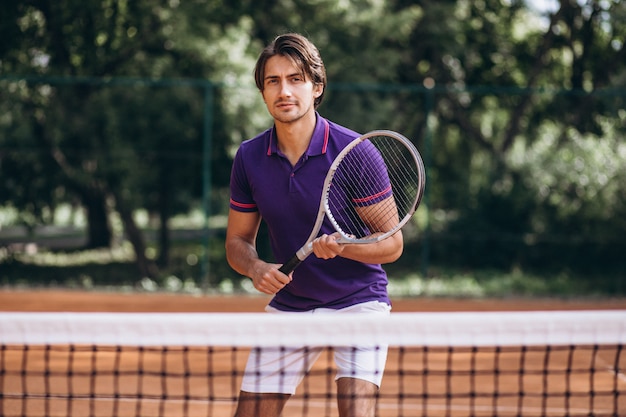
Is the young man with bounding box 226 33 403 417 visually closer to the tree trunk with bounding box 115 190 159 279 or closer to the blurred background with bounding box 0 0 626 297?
the blurred background with bounding box 0 0 626 297

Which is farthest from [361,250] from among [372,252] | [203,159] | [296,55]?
[203,159]

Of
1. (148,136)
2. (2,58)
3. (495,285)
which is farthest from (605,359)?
(2,58)

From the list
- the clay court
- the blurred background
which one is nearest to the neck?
the clay court

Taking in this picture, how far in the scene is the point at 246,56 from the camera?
1016 centimetres

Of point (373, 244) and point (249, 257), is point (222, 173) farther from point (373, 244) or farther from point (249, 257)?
point (373, 244)

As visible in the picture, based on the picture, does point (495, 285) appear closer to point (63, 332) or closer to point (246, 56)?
point (246, 56)

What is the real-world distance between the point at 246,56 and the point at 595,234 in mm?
4552

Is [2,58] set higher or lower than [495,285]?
higher

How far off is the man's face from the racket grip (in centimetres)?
43

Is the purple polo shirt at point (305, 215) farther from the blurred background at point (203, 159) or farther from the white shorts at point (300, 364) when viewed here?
the blurred background at point (203, 159)

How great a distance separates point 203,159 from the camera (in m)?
8.99

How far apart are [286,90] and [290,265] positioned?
538 millimetres

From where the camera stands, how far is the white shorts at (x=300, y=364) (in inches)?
102

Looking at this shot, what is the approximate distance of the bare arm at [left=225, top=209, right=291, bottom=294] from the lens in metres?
2.58
